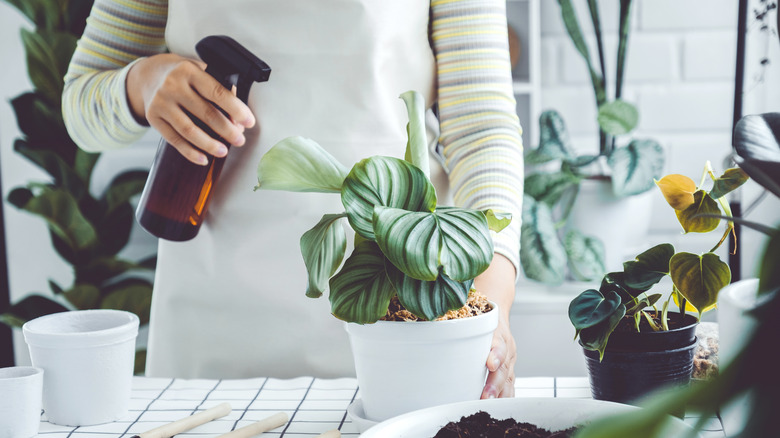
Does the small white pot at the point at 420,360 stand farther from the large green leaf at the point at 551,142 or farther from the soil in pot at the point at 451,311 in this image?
the large green leaf at the point at 551,142

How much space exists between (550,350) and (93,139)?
1048 mm

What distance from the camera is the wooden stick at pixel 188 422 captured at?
58 cm

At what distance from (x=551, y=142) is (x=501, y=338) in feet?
3.44

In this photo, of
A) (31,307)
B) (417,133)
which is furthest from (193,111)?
(31,307)

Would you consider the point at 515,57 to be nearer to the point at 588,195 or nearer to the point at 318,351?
the point at 588,195

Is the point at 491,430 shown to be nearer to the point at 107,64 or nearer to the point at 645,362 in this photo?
the point at 645,362

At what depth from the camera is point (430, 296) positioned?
504mm

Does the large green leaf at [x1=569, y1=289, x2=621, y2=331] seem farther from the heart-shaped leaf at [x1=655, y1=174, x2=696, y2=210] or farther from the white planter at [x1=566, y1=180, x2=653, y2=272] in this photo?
the white planter at [x1=566, y1=180, x2=653, y2=272]

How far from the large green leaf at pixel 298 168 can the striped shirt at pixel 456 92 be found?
0.32m

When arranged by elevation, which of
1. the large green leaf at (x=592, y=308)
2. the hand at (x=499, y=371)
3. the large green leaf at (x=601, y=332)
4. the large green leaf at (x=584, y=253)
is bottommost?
the large green leaf at (x=584, y=253)

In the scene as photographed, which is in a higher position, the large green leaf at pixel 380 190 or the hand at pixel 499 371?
the large green leaf at pixel 380 190

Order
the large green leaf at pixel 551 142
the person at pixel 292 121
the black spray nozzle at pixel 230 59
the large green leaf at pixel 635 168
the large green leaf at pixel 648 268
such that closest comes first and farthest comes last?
the large green leaf at pixel 648 268, the black spray nozzle at pixel 230 59, the person at pixel 292 121, the large green leaf at pixel 635 168, the large green leaf at pixel 551 142

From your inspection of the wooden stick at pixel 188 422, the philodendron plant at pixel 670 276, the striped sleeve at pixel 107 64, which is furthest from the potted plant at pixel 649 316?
the striped sleeve at pixel 107 64

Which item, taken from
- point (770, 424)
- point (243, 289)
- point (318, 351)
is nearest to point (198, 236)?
point (243, 289)
